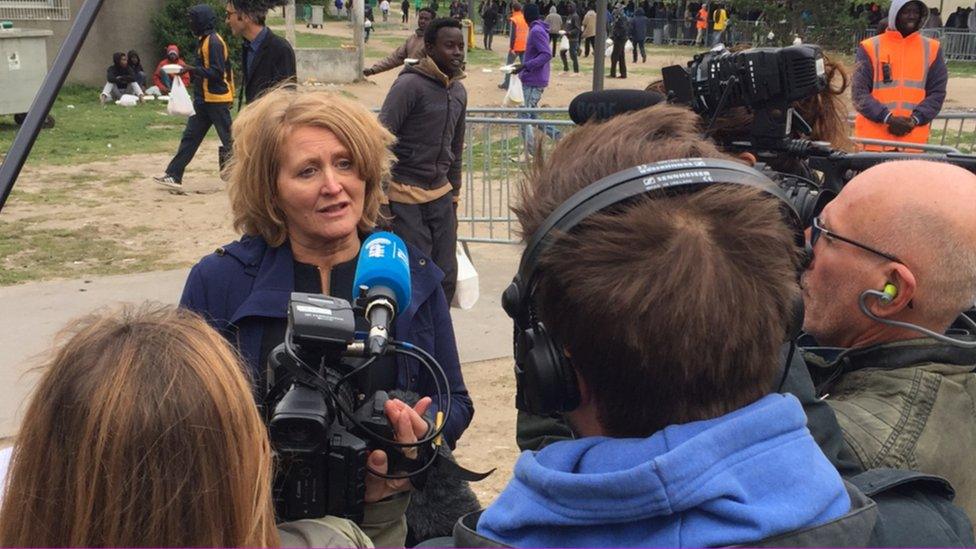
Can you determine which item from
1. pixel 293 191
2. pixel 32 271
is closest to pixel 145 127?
pixel 32 271

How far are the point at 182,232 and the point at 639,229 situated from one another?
8280 mm

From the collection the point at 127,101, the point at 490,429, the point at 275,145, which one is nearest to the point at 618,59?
the point at 127,101

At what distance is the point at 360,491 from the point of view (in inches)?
77.4

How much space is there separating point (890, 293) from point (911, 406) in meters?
0.20

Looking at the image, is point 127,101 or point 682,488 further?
point 127,101

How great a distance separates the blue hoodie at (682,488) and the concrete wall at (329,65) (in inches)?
819

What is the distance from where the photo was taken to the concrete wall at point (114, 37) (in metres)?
19.2

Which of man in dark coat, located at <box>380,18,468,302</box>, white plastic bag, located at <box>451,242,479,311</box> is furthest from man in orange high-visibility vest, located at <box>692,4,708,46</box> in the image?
white plastic bag, located at <box>451,242,479,311</box>

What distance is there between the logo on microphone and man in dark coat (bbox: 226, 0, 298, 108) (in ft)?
20.7

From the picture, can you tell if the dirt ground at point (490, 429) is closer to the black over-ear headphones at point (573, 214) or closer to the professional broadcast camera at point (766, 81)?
the professional broadcast camera at point (766, 81)

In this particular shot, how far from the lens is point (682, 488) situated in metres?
1.14

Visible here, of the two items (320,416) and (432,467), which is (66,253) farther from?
(320,416)

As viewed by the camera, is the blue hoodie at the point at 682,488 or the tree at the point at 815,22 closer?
the blue hoodie at the point at 682,488

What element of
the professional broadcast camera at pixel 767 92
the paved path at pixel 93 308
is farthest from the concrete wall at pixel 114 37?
the professional broadcast camera at pixel 767 92
